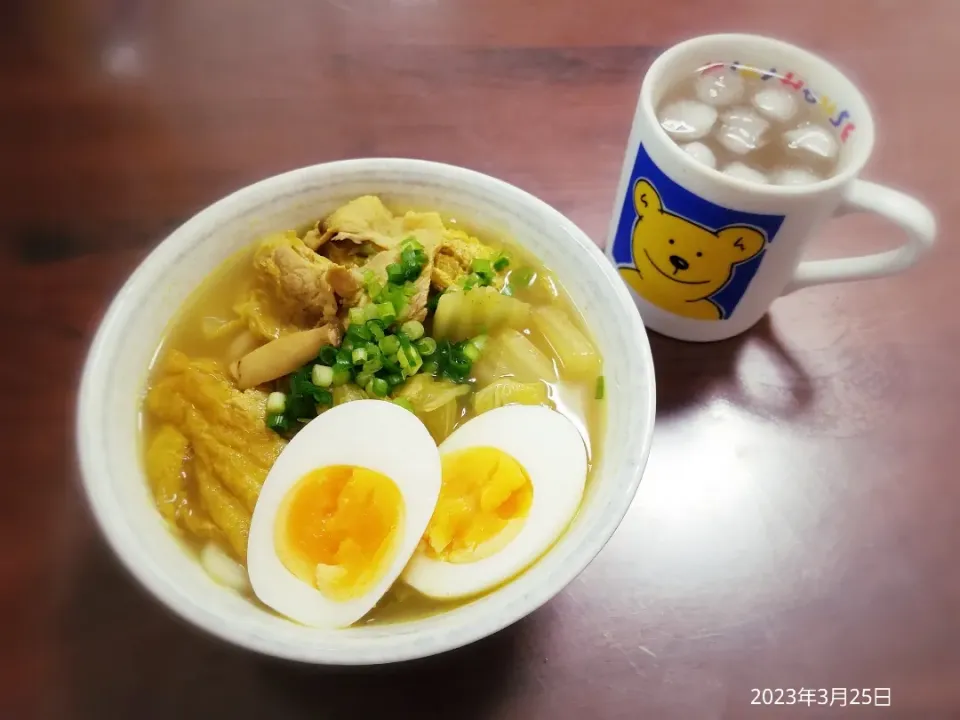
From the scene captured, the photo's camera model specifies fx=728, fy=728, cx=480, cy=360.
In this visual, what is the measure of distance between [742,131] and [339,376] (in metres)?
0.75

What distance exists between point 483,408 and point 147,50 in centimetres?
131

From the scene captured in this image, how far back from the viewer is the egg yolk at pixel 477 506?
0.94m

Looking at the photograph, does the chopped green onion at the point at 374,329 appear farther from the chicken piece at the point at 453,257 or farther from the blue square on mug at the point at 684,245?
the blue square on mug at the point at 684,245

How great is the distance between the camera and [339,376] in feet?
3.49

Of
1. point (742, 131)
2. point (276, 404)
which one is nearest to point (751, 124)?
point (742, 131)

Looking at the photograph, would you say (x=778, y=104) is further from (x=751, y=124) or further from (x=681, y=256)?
(x=681, y=256)

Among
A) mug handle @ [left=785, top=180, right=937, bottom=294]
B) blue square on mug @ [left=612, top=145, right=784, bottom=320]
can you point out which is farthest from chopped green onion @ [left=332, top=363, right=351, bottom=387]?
mug handle @ [left=785, top=180, right=937, bottom=294]

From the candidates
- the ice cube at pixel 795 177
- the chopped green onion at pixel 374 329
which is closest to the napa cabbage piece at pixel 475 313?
the chopped green onion at pixel 374 329

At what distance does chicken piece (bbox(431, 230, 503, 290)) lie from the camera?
46.4 inches

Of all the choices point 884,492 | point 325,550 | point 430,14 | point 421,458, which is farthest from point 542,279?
point 430,14

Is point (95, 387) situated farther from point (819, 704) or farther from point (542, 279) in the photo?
point (819, 704)

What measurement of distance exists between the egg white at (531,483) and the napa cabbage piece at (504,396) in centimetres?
6

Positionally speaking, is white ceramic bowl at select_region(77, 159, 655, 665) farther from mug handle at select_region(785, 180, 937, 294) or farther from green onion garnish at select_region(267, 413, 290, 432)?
mug handle at select_region(785, 180, 937, 294)

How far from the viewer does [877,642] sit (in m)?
1.08
